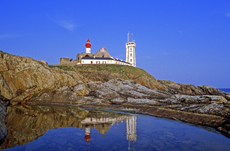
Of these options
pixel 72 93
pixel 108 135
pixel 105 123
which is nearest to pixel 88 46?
pixel 72 93

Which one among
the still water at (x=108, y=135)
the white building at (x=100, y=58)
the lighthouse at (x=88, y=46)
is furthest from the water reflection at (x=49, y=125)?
the lighthouse at (x=88, y=46)

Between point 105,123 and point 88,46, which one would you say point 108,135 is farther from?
point 88,46

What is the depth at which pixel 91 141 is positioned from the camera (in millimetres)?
17359

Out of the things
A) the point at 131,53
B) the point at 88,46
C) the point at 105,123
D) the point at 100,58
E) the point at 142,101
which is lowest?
the point at 105,123

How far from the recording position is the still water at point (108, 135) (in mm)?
15977

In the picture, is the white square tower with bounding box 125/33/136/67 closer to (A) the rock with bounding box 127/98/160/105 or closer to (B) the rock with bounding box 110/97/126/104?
(B) the rock with bounding box 110/97/126/104

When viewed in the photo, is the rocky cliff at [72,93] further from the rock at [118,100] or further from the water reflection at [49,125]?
the water reflection at [49,125]

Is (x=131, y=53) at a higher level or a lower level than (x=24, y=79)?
higher

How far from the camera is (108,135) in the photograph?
19.3 m

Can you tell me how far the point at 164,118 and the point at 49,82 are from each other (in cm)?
3127

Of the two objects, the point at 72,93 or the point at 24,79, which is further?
the point at 72,93

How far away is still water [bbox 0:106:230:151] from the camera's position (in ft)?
52.4

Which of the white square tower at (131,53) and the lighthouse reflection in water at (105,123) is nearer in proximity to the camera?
the lighthouse reflection in water at (105,123)

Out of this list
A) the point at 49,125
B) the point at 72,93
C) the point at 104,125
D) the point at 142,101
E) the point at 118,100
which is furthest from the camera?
the point at 72,93
